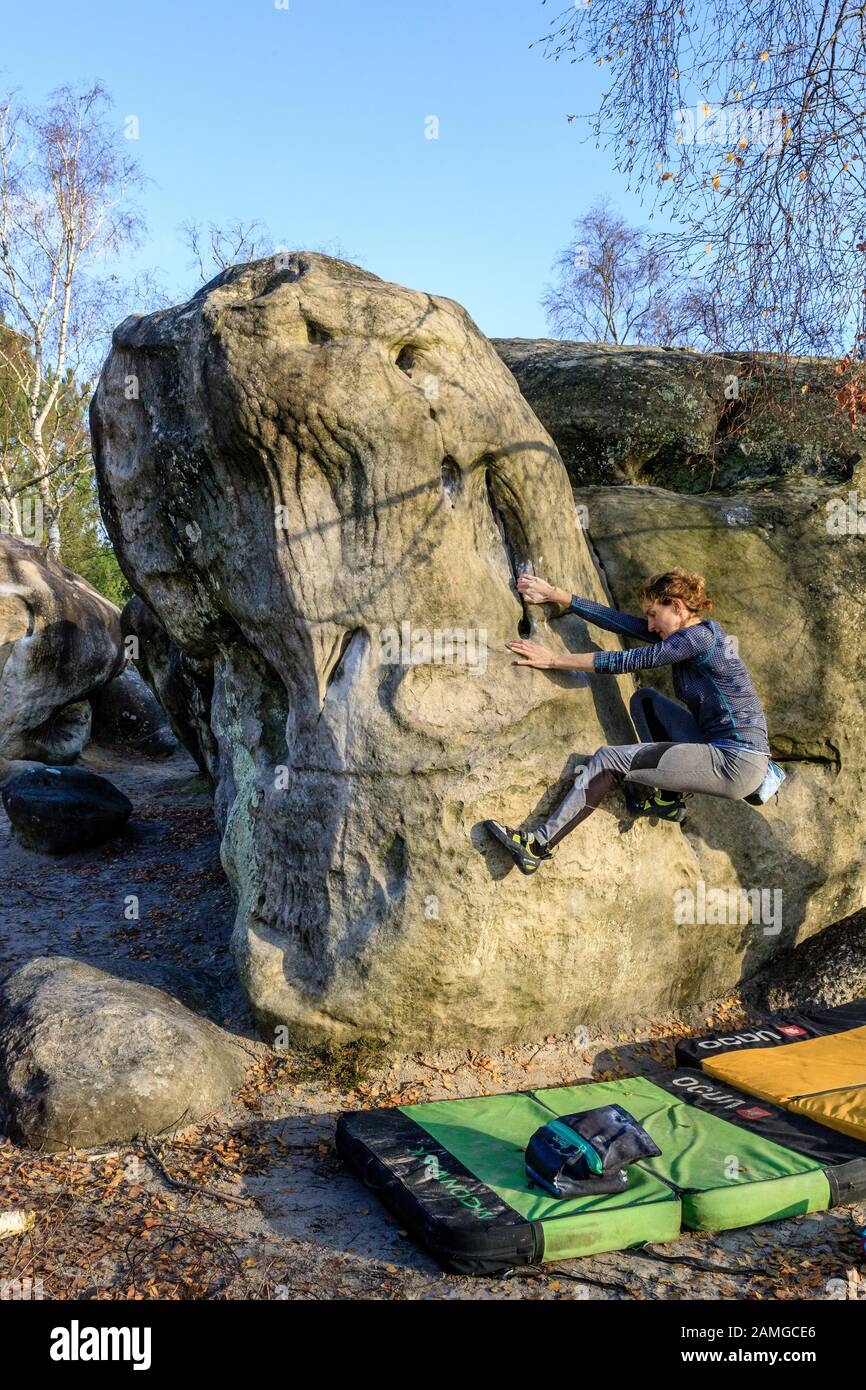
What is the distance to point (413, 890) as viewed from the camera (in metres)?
6.21

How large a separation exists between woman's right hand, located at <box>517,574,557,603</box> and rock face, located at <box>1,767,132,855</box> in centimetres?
698

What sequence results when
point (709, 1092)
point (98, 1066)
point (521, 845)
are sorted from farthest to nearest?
1. point (521, 845)
2. point (709, 1092)
3. point (98, 1066)

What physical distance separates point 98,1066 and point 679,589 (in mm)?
4212

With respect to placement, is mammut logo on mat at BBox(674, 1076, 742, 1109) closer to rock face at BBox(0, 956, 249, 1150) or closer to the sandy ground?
the sandy ground

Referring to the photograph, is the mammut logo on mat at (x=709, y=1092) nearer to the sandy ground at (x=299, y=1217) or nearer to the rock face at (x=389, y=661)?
the sandy ground at (x=299, y=1217)

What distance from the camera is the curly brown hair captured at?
254 inches

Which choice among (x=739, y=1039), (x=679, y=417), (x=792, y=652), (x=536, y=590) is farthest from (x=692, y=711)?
(x=679, y=417)

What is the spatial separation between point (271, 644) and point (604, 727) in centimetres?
218

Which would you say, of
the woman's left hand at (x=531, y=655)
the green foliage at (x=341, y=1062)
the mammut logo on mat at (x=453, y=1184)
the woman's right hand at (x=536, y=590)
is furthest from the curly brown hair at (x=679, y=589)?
the mammut logo on mat at (x=453, y=1184)

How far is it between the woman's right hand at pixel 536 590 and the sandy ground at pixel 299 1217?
2732 millimetres

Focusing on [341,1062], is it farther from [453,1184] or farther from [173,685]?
[173,685]

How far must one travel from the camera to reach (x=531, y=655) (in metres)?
6.48
